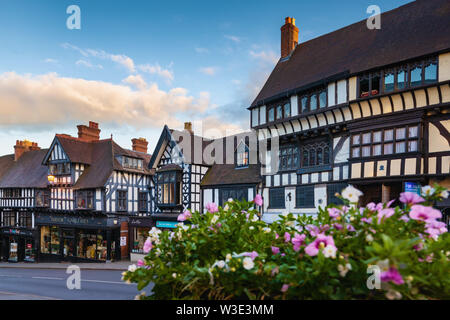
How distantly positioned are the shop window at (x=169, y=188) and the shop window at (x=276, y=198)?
24.7 feet

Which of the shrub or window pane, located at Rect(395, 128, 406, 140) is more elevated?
window pane, located at Rect(395, 128, 406, 140)

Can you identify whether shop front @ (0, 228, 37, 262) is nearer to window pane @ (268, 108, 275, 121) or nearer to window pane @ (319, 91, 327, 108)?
window pane @ (268, 108, 275, 121)

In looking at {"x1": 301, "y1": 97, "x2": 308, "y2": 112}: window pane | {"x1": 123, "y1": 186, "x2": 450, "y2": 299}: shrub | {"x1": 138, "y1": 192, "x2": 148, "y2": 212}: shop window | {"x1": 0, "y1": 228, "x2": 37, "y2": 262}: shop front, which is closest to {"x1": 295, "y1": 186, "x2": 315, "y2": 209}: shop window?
{"x1": 301, "y1": 97, "x2": 308, "y2": 112}: window pane

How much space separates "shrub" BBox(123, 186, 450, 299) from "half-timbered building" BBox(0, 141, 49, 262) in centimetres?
3221

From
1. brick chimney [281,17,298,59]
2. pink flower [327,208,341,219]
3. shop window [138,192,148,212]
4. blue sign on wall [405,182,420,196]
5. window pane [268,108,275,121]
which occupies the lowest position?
shop window [138,192,148,212]

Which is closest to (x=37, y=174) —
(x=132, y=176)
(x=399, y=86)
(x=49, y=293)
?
(x=132, y=176)

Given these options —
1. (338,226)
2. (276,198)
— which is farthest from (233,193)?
(338,226)

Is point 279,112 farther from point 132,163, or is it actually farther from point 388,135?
point 132,163

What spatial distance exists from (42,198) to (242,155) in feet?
69.0

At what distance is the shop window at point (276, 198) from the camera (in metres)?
18.4

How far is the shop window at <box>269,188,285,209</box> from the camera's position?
18375 mm

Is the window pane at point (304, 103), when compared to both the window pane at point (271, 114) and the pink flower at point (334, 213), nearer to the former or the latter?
the window pane at point (271, 114)

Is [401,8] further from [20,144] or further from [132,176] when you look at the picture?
[20,144]

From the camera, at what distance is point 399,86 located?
1340 centimetres
